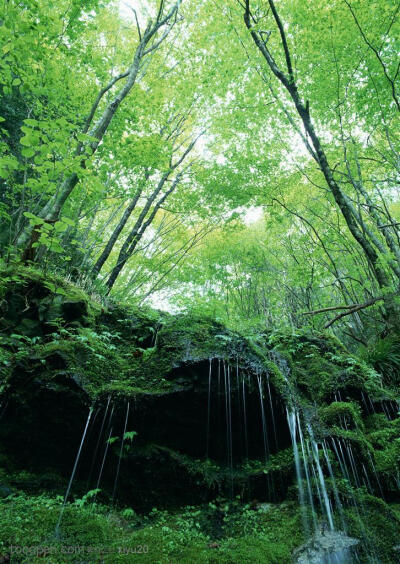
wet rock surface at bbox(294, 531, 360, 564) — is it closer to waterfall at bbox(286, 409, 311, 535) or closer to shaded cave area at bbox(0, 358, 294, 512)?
waterfall at bbox(286, 409, 311, 535)

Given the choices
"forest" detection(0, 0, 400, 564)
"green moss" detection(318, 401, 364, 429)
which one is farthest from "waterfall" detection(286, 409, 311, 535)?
"green moss" detection(318, 401, 364, 429)

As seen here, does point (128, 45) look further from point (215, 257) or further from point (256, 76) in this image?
point (215, 257)

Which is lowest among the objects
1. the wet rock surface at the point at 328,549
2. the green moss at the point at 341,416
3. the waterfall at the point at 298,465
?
the wet rock surface at the point at 328,549

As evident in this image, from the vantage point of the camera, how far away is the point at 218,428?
4301 millimetres

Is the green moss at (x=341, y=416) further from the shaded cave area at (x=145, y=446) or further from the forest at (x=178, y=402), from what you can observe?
the shaded cave area at (x=145, y=446)

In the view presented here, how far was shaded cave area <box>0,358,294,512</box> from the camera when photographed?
3.76 meters

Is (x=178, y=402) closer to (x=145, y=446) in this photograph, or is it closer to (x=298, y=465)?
(x=145, y=446)

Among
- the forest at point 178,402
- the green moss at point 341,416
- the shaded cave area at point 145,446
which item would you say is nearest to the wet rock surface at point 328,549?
the forest at point 178,402

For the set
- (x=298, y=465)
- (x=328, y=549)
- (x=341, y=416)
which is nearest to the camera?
(x=328, y=549)

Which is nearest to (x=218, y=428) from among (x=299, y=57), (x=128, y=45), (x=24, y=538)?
(x=24, y=538)

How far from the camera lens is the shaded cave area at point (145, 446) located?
12.3ft

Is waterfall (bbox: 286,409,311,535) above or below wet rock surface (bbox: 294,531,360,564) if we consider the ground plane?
above

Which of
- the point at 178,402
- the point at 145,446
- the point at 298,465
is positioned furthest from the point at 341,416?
the point at 145,446

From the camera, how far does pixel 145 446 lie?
392cm
